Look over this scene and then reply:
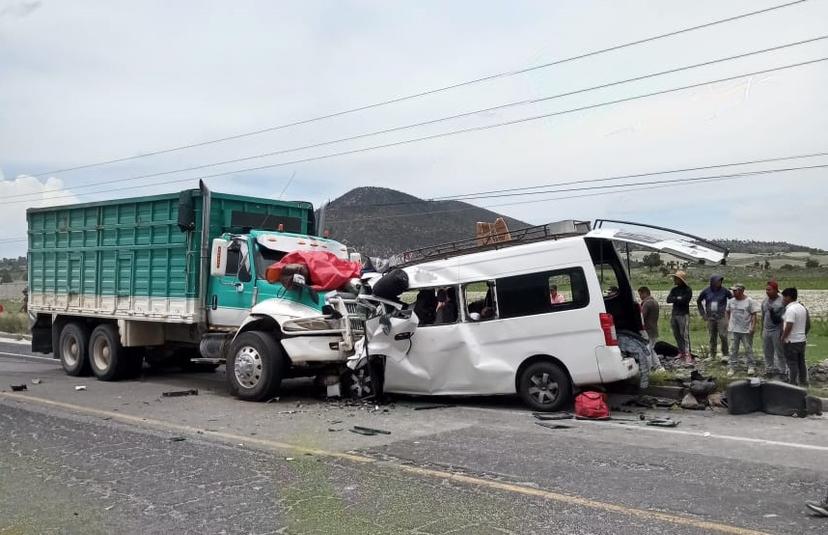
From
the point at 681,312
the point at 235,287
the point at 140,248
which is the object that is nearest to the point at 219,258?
the point at 235,287

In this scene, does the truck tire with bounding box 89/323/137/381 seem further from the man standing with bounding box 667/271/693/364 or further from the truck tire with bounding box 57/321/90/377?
the man standing with bounding box 667/271/693/364

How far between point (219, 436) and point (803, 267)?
7339 centimetres

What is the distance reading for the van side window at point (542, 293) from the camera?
886cm

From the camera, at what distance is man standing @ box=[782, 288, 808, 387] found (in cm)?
1005

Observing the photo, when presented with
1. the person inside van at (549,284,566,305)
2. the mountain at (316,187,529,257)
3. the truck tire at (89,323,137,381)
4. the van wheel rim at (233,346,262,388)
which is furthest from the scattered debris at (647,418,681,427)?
the mountain at (316,187,529,257)

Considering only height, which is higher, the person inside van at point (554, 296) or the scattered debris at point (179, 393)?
the person inside van at point (554, 296)

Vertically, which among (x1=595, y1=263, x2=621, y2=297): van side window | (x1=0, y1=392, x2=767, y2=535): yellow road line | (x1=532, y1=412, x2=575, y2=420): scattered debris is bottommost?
(x1=0, y1=392, x2=767, y2=535): yellow road line

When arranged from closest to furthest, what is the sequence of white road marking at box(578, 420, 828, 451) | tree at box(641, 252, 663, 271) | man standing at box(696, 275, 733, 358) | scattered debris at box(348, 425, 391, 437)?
white road marking at box(578, 420, 828, 451) < scattered debris at box(348, 425, 391, 437) < tree at box(641, 252, 663, 271) < man standing at box(696, 275, 733, 358)

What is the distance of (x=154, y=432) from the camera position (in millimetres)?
7875

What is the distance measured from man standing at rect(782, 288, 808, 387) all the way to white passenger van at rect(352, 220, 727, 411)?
2.15m

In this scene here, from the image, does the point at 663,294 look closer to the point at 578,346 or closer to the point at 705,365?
the point at 705,365

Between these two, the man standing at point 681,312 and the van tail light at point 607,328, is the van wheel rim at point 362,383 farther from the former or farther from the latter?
the man standing at point 681,312

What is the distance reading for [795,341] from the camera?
33.1ft

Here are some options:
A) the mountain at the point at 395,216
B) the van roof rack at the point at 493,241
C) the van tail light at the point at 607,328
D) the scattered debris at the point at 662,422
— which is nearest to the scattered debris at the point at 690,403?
the scattered debris at the point at 662,422
